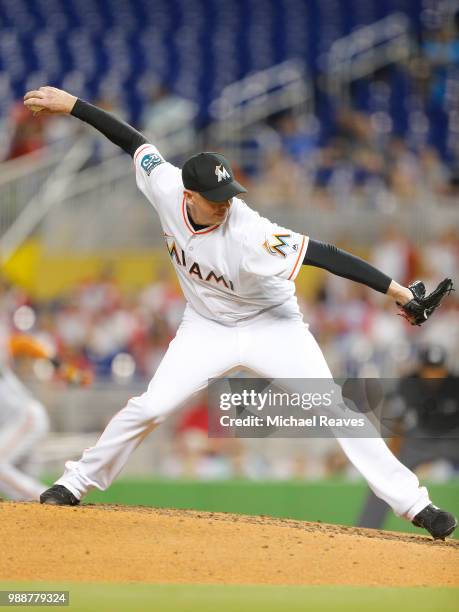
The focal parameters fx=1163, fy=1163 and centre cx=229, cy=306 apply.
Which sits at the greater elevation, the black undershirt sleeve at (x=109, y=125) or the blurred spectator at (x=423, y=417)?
the black undershirt sleeve at (x=109, y=125)

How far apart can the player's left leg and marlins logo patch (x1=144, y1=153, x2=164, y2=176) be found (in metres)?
0.97

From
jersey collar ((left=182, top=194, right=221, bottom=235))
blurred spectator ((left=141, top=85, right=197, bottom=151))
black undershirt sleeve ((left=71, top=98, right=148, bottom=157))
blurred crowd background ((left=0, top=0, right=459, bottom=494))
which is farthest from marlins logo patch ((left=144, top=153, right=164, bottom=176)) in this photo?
blurred spectator ((left=141, top=85, right=197, bottom=151))

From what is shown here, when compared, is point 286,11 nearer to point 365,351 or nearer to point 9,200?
point 9,200

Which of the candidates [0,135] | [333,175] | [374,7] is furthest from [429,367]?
[374,7]

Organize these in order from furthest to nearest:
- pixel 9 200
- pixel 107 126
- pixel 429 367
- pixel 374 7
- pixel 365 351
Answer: pixel 374 7, pixel 9 200, pixel 365 351, pixel 429 367, pixel 107 126

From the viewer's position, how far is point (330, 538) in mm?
5777

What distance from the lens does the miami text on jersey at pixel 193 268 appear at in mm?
5727

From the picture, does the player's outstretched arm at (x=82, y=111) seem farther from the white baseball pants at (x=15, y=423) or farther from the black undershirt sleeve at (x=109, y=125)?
the white baseball pants at (x=15, y=423)

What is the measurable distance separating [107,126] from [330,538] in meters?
2.42

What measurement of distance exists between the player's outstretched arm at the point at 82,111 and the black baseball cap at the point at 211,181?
667mm

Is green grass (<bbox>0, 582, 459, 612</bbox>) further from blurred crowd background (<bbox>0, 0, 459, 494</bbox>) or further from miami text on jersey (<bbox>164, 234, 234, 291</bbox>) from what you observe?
blurred crowd background (<bbox>0, 0, 459, 494</bbox>)

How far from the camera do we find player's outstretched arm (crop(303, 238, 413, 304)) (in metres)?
5.59
